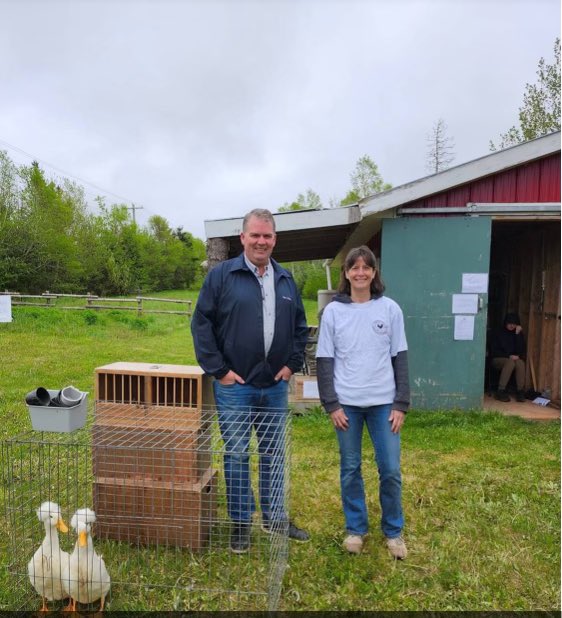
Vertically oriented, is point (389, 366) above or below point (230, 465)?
above

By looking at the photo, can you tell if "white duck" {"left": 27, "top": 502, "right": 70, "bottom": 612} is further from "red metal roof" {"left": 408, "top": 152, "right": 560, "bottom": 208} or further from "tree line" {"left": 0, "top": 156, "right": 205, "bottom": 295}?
"tree line" {"left": 0, "top": 156, "right": 205, "bottom": 295}

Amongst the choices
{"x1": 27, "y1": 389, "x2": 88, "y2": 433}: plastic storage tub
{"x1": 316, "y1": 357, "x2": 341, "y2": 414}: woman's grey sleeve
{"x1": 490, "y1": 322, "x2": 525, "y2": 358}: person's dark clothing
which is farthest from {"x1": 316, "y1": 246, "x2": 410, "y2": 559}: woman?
{"x1": 490, "y1": 322, "x2": 525, "y2": 358}: person's dark clothing

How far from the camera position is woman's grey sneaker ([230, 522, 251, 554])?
289cm

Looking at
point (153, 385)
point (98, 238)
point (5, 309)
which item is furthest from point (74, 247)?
point (153, 385)

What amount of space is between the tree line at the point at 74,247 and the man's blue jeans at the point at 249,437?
76.5 ft

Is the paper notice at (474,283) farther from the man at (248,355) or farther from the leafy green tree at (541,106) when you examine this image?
the leafy green tree at (541,106)

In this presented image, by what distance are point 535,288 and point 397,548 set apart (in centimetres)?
537

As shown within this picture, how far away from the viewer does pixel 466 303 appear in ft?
18.5

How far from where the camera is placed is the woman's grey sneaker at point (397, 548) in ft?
9.69

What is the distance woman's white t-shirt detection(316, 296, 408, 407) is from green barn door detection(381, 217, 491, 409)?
287cm

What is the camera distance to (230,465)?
9.43 feet

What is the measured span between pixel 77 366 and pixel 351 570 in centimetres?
739

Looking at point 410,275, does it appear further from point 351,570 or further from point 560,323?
point 351,570

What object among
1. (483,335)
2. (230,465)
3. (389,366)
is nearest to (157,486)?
(230,465)
